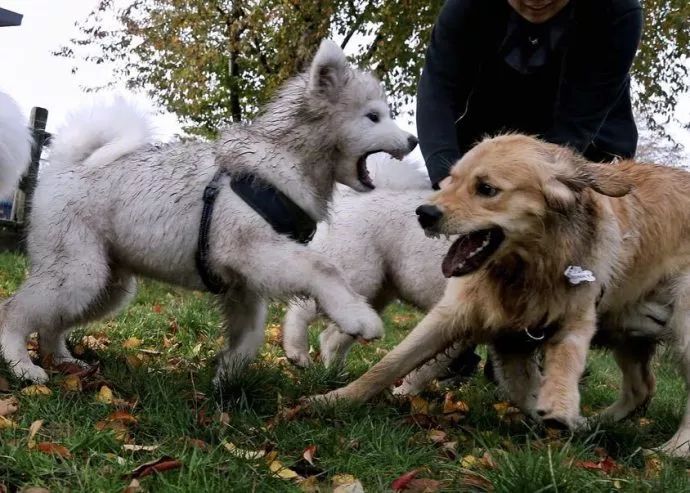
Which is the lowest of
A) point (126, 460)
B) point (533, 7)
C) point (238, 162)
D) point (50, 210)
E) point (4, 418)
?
point (4, 418)

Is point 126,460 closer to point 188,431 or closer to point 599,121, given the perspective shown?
point 188,431

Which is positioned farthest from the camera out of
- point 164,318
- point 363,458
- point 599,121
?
point 164,318

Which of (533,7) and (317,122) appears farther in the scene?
(533,7)

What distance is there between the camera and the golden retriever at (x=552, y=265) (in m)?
3.16

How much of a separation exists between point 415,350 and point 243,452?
1.31 meters

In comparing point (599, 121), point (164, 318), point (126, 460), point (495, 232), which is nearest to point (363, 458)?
point (126, 460)

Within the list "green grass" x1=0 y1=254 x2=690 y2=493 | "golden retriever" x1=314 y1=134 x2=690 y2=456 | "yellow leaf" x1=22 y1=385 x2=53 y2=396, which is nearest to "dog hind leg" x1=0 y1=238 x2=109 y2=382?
"green grass" x1=0 y1=254 x2=690 y2=493

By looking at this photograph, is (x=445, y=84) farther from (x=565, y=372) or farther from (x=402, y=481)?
(x=402, y=481)

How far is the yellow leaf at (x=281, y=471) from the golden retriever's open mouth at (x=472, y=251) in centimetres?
111

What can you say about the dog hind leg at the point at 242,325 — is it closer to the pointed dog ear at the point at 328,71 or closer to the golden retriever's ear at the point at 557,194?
the pointed dog ear at the point at 328,71

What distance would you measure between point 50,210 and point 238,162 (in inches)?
37.8

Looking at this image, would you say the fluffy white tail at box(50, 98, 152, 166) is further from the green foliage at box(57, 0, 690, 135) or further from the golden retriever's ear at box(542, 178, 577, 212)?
the green foliage at box(57, 0, 690, 135)

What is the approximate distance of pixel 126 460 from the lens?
2432 mm

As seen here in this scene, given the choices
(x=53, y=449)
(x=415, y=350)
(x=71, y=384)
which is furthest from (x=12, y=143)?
(x=415, y=350)
